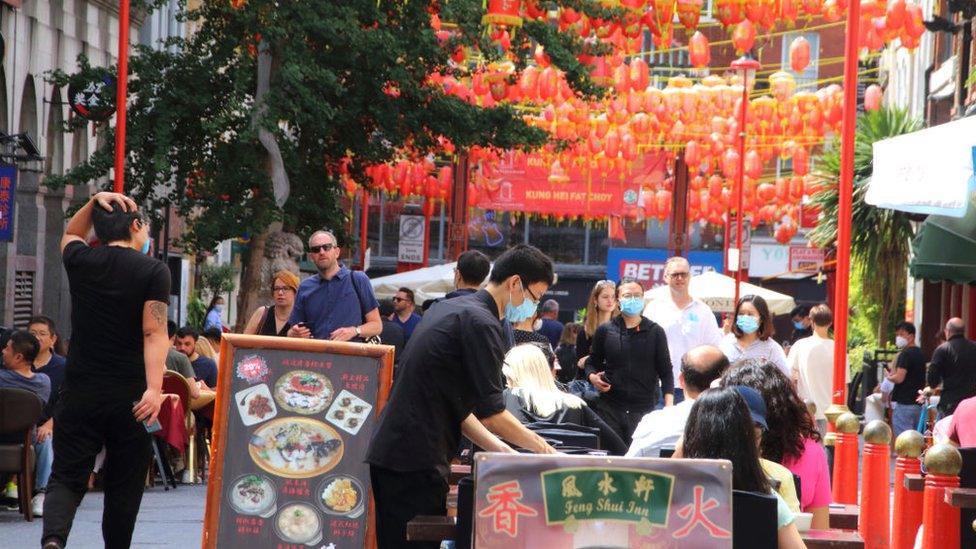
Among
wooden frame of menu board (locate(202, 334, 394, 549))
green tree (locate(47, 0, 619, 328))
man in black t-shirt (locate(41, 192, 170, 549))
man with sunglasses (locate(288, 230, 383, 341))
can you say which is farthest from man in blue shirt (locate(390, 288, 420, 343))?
man in black t-shirt (locate(41, 192, 170, 549))

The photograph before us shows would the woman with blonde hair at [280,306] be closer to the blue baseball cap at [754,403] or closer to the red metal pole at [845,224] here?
the red metal pole at [845,224]

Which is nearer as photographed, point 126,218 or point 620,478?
point 620,478

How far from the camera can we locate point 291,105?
2106cm

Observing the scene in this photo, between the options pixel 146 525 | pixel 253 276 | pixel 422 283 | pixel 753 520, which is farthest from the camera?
pixel 422 283

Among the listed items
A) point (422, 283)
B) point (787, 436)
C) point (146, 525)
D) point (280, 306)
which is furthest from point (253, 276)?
point (787, 436)

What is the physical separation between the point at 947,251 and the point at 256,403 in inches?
414

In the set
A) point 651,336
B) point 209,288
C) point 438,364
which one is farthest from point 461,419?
point 209,288

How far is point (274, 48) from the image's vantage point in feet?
72.2

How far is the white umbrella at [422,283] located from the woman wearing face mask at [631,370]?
1855 centimetres

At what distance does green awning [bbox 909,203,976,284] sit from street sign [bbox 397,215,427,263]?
23259mm

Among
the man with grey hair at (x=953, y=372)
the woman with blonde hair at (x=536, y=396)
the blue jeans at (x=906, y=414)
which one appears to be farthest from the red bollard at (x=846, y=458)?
the blue jeans at (x=906, y=414)

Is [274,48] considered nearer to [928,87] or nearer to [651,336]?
[651,336]

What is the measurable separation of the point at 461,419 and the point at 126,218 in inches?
90.4

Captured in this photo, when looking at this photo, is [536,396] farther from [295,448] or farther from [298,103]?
[298,103]
